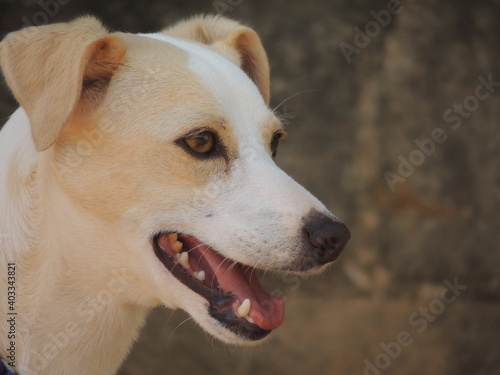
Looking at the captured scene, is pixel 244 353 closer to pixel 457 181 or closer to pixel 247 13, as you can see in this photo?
pixel 457 181

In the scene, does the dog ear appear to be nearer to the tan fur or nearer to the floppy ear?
the tan fur

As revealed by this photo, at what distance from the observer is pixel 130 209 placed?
92.3 inches

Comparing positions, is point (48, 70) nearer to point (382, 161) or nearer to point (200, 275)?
point (200, 275)

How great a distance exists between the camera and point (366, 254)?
4.54 meters

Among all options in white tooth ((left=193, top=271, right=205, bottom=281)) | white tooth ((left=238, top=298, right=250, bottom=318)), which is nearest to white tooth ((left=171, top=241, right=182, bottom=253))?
white tooth ((left=193, top=271, right=205, bottom=281))

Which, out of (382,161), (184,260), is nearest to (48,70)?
(184,260)

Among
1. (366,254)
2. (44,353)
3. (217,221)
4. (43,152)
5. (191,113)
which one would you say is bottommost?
(366,254)

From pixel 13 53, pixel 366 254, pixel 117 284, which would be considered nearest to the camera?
pixel 13 53

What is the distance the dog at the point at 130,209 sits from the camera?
227 cm

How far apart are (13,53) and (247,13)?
259cm

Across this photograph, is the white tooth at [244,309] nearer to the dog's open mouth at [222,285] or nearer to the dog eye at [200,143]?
the dog's open mouth at [222,285]

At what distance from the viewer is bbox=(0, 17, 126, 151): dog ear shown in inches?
85.5

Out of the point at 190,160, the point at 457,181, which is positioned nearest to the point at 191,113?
the point at 190,160

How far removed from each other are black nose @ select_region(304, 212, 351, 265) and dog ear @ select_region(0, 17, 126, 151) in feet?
2.62
